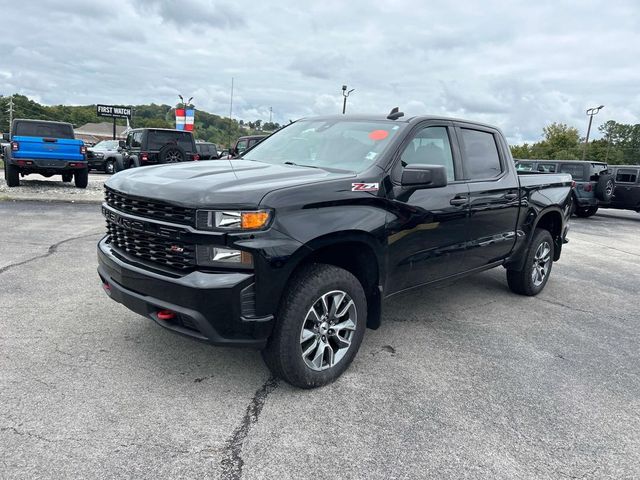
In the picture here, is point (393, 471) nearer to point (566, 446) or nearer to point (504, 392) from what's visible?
point (566, 446)

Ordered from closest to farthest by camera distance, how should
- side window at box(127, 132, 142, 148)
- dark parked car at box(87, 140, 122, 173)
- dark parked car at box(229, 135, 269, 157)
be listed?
dark parked car at box(229, 135, 269, 157) < side window at box(127, 132, 142, 148) < dark parked car at box(87, 140, 122, 173)

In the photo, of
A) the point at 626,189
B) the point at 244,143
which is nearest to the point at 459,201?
the point at 626,189

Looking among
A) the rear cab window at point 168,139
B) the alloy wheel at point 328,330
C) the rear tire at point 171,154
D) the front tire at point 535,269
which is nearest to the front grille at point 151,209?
the alloy wheel at point 328,330

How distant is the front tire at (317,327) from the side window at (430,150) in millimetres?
1128

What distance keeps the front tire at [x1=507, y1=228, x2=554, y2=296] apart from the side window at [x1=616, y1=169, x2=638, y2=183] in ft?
37.9

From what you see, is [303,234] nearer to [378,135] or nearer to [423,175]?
[423,175]

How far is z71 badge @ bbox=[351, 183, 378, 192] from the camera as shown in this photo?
3.19m

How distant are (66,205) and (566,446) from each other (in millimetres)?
11074

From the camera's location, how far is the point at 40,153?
1273cm

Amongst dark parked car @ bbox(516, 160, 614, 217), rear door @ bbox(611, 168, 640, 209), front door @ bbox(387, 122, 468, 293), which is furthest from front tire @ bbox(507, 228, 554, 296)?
rear door @ bbox(611, 168, 640, 209)

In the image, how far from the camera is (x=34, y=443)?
2465mm

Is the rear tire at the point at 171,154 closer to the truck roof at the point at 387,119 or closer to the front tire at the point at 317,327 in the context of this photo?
the truck roof at the point at 387,119

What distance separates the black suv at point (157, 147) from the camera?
48.1 ft

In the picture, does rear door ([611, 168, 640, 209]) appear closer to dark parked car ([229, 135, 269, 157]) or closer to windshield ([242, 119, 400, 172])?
dark parked car ([229, 135, 269, 157])
